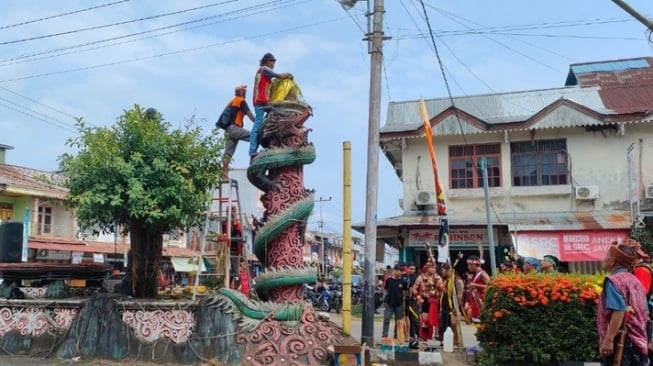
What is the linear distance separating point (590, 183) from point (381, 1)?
12213 millimetres

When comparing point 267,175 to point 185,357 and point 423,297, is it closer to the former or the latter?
point 185,357

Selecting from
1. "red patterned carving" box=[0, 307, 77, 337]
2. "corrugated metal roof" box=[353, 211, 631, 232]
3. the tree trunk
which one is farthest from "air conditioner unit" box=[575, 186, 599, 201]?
"red patterned carving" box=[0, 307, 77, 337]

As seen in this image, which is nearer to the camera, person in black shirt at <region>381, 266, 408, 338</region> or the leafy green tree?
the leafy green tree

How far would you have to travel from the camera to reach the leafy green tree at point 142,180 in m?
9.99

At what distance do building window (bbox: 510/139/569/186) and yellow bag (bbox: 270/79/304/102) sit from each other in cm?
1199

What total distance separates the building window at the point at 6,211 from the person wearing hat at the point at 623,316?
30.6 metres

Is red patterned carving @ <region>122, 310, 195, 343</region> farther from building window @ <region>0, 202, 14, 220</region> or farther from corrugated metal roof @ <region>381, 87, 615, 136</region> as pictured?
building window @ <region>0, 202, 14, 220</region>

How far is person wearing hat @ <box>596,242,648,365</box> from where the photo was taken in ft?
16.8

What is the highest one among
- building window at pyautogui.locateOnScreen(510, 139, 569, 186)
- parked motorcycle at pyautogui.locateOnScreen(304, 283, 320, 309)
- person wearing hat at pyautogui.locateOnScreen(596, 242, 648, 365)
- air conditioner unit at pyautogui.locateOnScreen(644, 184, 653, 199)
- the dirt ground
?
building window at pyautogui.locateOnScreen(510, 139, 569, 186)

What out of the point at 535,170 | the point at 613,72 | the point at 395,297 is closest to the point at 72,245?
the point at 535,170

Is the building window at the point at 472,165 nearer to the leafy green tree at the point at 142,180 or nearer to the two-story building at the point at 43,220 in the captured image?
the leafy green tree at the point at 142,180

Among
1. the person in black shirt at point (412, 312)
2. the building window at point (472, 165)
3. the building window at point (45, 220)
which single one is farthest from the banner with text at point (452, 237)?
the building window at point (45, 220)

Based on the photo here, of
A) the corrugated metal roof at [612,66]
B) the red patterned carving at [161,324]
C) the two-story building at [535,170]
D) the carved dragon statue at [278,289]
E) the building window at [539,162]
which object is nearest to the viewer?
the carved dragon statue at [278,289]

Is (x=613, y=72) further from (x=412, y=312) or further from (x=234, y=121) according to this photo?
(x=234, y=121)
